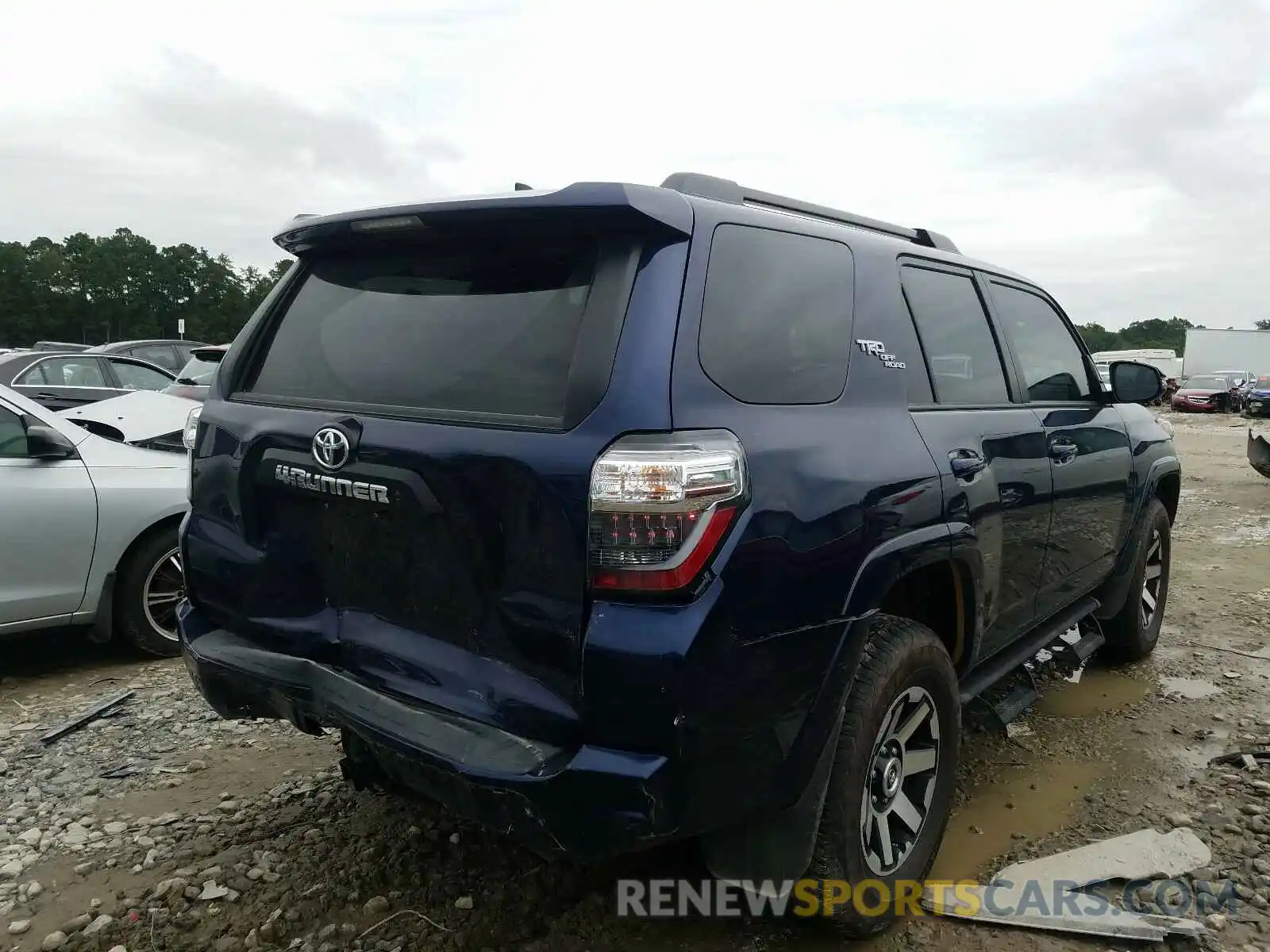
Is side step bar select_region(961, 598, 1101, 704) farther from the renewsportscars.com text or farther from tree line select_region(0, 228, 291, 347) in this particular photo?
tree line select_region(0, 228, 291, 347)

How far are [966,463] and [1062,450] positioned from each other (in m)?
0.99

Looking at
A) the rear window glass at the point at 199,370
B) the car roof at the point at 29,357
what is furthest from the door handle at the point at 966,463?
the car roof at the point at 29,357

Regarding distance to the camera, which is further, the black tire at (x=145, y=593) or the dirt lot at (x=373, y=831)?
the black tire at (x=145, y=593)

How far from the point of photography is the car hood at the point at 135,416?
4902 millimetres

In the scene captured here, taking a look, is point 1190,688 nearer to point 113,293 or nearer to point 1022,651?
point 1022,651

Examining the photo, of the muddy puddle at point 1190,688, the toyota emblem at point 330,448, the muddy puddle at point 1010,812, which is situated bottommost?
the muddy puddle at point 1010,812

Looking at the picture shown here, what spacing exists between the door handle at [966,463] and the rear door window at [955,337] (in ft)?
0.59

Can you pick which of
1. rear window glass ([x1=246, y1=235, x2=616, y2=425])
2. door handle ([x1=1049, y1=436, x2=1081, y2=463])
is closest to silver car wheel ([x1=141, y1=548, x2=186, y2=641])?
rear window glass ([x1=246, y1=235, x2=616, y2=425])

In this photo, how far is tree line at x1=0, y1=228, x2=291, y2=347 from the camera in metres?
64.8

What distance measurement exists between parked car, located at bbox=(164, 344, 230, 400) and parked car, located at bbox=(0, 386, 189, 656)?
601 mm

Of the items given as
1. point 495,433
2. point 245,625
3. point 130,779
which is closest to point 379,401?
point 495,433

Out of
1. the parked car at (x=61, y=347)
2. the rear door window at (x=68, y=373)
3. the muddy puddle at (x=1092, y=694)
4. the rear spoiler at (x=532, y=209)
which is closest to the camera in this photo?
the rear spoiler at (x=532, y=209)

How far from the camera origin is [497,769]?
1848 mm

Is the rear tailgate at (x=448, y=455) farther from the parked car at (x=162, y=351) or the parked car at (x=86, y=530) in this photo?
the parked car at (x=162, y=351)
